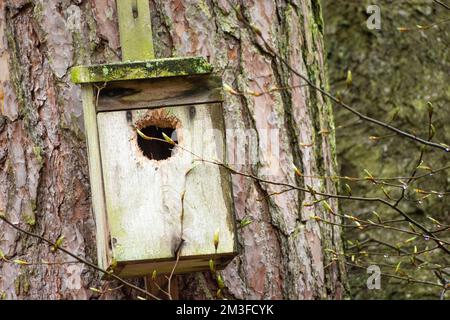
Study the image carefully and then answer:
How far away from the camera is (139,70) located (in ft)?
10.3

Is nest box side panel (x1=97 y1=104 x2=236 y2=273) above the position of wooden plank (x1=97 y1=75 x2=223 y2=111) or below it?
below

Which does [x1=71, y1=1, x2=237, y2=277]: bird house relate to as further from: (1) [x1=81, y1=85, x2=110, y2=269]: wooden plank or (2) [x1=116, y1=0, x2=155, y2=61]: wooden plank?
(2) [x1=116, y1=0, x2=155, y2=61]: wooden plank

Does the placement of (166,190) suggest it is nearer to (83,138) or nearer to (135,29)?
(83,138)

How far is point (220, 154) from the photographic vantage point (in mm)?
3182

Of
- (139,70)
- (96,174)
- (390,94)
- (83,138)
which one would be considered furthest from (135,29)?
(390,94)

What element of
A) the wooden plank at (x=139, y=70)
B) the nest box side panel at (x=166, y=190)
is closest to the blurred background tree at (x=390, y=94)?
the nest box side panel at (x=166, y=190)

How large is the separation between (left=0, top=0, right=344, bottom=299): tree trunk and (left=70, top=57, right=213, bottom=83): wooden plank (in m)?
0.29

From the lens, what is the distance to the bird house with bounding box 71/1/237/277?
10.2 ft

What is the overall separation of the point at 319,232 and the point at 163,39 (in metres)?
0.87

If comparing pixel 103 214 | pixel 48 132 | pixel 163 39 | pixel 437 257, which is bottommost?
pixel 437 257

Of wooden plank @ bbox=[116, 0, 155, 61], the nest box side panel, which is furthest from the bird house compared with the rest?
wooden plank @ bbox=[116, 0, 155, 61]

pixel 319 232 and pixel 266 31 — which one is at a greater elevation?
pixel 266 31
